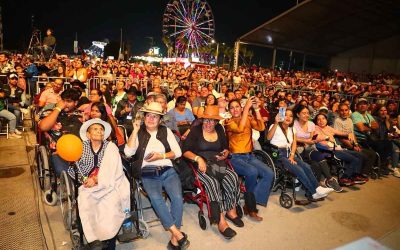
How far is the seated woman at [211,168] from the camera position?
346 centimetres

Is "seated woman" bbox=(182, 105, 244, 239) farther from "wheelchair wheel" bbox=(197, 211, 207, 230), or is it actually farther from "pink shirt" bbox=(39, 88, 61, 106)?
"pink shirt" bbox=(39, 88, 61, 106)

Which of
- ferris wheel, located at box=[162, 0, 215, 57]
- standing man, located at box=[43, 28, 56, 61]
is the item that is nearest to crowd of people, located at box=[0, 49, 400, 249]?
standing man, located at box=[43, 28, 56, 61]

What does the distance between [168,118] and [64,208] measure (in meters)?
2.06

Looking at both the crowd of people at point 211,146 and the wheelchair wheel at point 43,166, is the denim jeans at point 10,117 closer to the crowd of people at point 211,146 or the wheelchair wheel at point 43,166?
the crowd of people at point 211,146

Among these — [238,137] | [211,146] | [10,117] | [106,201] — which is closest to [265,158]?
[238,137]

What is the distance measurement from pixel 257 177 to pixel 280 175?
0.64 metres

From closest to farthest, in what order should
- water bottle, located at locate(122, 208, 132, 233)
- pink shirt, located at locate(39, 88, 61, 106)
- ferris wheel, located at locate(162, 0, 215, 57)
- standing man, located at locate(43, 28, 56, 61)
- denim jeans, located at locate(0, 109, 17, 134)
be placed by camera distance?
water bottle, located at locate(122, 208, 132, 233)
pink shirt, located at locate(39, 88, 61, 106)
denim jeans, located at locate(0, 109, 17, 134)
standing man, located at locate(43, 28, 56, 61)
ferris wheel, located at locate(162, 0, 215, 57)

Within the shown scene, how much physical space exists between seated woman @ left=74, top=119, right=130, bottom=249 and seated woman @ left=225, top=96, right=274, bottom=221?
5.43 ft

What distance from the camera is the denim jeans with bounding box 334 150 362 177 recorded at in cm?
539

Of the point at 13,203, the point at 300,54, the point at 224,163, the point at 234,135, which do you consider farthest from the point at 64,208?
the point at 300,54

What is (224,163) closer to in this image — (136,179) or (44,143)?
(136,179)

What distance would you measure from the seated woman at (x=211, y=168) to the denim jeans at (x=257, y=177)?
326 mm

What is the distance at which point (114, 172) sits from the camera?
9.85 feet

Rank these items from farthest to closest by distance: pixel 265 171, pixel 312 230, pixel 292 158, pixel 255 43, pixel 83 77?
pixel 255 43 → pixel 83 77 → pixel 292 158 → pixel 265 171 → pixel 312 230
